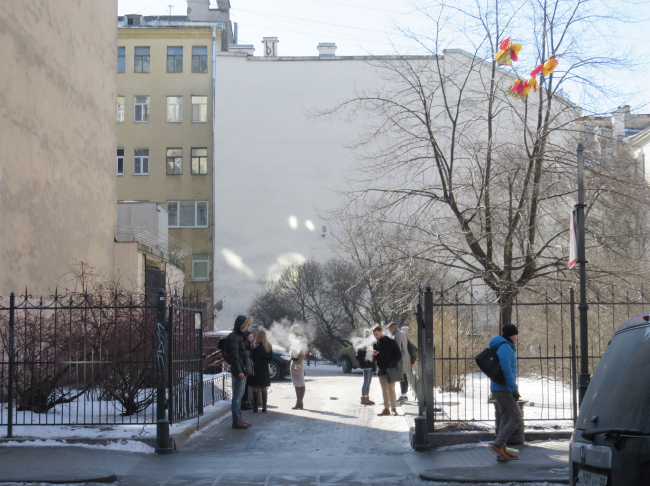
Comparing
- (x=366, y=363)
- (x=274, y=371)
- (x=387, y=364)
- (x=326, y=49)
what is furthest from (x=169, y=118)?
(x=387, y=364)

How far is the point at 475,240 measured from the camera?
546 inches

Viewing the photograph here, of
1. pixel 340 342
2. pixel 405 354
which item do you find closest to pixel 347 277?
pixel 340 342

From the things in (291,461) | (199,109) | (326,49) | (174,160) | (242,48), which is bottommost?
(291,461)

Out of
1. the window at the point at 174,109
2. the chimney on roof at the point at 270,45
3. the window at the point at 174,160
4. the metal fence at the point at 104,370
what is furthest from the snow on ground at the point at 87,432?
the chimney on roof at the point at 270,45

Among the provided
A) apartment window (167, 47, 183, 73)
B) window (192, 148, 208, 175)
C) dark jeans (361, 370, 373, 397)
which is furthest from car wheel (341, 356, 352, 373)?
apartment window (167, 47, 183, 73)

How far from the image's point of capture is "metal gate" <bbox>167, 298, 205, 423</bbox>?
10.4 m

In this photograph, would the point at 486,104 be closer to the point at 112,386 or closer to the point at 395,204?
the point at 395,204

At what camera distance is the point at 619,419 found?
4059 mm

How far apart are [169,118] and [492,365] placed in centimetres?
3845

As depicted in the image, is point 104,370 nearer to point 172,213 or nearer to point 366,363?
point 366,363

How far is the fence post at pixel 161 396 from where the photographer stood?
9.77 meters

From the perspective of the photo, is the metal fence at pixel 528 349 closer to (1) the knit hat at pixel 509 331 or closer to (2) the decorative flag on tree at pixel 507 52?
(1) the knit hat at pixel 509 331

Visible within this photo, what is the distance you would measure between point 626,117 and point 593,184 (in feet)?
8.44

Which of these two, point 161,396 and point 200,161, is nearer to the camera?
point 161,396
